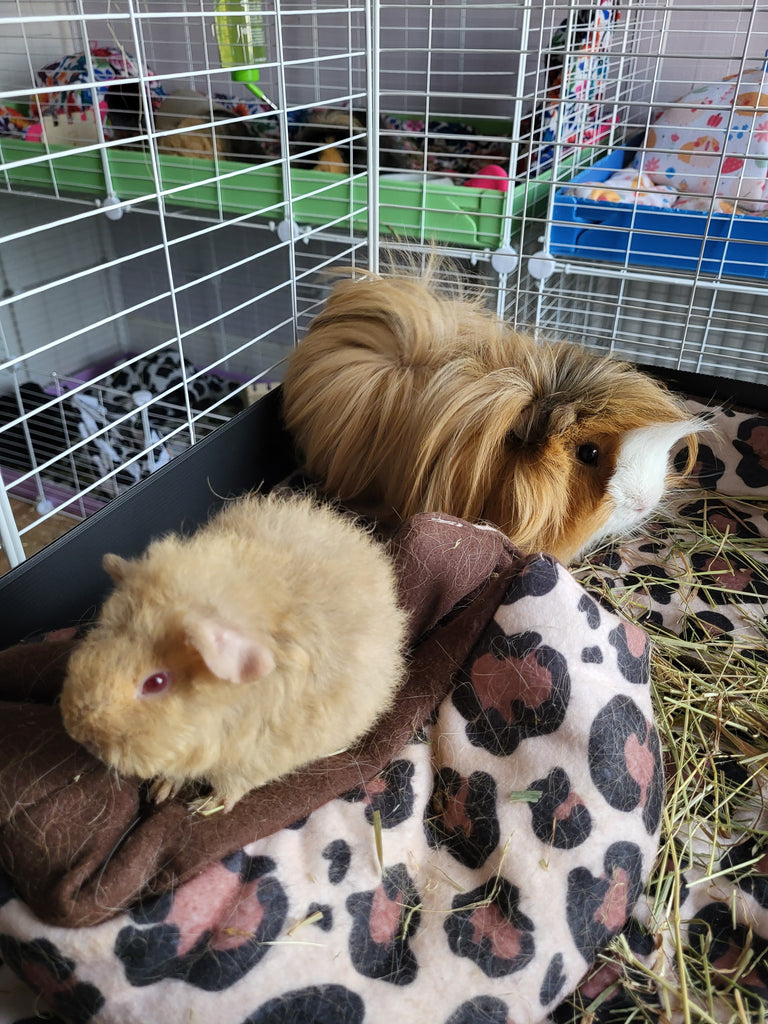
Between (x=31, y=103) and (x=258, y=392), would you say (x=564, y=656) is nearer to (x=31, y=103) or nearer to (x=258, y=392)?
(x=258, y=392)

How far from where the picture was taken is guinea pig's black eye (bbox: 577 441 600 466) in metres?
1.03

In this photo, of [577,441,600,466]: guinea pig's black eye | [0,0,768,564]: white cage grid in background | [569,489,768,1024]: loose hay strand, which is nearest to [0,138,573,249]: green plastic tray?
[0,0,768,564]: white cage grid in background

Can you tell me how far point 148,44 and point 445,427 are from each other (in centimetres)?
223

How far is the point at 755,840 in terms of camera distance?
79cm

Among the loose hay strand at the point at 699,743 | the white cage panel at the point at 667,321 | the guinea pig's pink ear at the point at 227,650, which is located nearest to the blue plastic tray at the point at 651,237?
the white cage panel at the point at 667,321

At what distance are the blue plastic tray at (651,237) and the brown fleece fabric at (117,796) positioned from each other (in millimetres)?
1043

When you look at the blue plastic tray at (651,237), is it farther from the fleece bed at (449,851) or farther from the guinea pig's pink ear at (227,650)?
the guinea pig's pink ear at (227,650)

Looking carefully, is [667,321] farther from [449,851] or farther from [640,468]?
[449,851]

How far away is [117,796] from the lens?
641 mm

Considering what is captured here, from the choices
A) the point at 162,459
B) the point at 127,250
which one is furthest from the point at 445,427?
the point at 127,250

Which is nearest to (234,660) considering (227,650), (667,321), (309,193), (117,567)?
(227,650)

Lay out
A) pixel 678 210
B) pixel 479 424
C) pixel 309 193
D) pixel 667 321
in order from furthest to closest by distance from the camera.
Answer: pixel 667 321, pixel 678 210, pixel 309 193, pixel 479 424

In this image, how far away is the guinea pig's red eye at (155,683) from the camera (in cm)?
57

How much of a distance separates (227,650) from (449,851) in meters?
0.34
